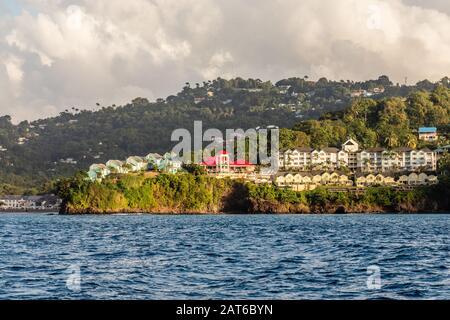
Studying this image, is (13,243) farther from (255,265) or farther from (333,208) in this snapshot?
(333,208)

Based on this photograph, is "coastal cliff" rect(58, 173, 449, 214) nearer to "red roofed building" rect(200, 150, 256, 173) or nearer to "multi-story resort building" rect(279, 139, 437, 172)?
"red roofed building" rect(200, 150, 256, 173)

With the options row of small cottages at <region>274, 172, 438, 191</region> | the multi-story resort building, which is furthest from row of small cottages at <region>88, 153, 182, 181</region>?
the multi-story resort building

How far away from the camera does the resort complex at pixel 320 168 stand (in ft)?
551

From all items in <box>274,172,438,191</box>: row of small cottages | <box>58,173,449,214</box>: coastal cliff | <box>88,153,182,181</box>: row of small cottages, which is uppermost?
<box>88,153,182,181</box>: row of small cottages

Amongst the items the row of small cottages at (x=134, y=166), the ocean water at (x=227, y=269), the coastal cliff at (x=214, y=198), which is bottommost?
the ocean water at (x=227, y=269)

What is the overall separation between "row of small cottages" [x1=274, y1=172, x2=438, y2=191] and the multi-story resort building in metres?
13.0

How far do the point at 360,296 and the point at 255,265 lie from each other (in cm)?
1112

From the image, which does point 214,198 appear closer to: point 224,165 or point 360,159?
point 224,165

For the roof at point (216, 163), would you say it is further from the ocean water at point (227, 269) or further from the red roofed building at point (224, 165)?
the ocean water at point (227, 269)

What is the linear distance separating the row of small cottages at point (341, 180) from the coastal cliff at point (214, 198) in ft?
28.1

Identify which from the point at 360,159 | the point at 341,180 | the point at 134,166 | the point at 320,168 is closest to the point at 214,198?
the point at 134,166

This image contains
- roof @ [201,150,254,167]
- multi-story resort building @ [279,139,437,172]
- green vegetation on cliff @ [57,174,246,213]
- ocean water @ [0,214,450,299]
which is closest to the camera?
ocean water @ [0,214,450,299]

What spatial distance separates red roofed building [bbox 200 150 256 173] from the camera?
573 ft

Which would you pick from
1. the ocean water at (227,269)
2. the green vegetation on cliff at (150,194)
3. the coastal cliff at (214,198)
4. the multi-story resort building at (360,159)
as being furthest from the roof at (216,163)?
the ocean water at (227,269)
